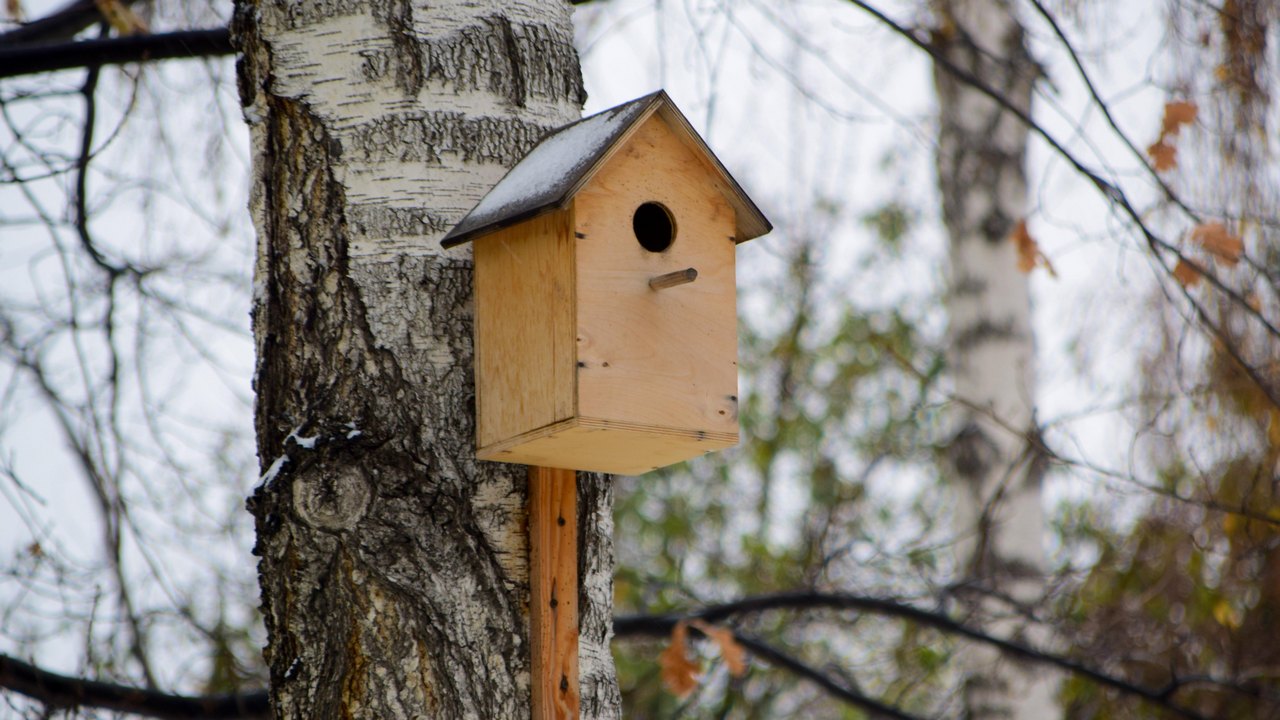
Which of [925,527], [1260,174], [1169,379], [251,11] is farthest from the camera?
[925,527]

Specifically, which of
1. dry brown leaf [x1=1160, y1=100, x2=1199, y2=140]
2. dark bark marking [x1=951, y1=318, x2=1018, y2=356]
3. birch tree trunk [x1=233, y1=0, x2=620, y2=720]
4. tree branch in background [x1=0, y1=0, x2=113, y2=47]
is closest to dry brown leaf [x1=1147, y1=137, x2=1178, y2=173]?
dry brown leaf [x1=1160, y1=100, x2=1199, y2=140]

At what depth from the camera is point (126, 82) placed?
12.0ft

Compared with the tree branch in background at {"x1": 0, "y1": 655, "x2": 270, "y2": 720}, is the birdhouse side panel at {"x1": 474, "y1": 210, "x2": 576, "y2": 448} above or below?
above

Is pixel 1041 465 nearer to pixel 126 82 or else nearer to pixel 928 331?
pixel 126 82

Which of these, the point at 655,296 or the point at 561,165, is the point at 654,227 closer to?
the point at 655,296

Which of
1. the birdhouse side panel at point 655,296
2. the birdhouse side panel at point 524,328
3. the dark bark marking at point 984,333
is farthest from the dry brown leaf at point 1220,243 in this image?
the dark bark marking at point 984,333

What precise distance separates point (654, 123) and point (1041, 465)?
10.2ft

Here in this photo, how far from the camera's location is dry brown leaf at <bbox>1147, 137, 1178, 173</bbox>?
295cm

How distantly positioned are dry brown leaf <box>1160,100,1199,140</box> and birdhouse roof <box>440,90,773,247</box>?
1535 mm

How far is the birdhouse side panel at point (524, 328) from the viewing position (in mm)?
1637

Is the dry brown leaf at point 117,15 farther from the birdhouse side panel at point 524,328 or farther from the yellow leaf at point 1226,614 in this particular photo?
the yellow leaf at point 1226,614

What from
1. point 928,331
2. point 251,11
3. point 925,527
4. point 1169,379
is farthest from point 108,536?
point 928,331

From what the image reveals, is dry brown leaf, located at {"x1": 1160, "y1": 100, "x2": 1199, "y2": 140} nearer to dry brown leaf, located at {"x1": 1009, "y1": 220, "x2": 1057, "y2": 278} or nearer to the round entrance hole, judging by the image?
dry brown leaf, located at {"x1": 1009, "y1": 220, "x2": 1057, "y2": 278}

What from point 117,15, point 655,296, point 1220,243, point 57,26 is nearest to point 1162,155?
point 1220,243
